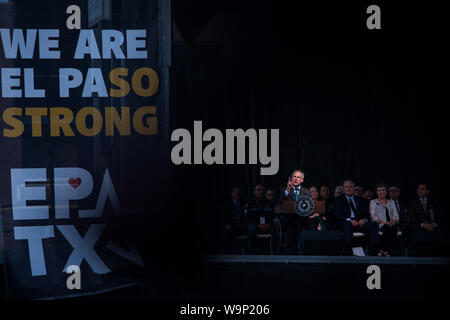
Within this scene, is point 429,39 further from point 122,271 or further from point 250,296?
point 122,271

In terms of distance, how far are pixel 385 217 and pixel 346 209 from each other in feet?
1.60

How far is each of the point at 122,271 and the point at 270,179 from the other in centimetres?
591

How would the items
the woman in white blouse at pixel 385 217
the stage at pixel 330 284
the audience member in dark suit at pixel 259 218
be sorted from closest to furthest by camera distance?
1. the stage at pixel 330 284
2. the woman in white blouse at pixel 385 217
3. the audience member in dark suit at pixel 259 218

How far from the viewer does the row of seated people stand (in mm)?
6711

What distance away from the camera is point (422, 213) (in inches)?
267

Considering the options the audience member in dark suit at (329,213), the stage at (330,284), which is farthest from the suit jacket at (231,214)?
the stage at (330,284)

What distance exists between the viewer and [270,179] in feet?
29.4

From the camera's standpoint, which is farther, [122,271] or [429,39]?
[429,39]

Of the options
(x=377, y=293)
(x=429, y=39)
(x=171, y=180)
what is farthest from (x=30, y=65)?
(x=429, y=39)

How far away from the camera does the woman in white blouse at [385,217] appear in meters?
6.72

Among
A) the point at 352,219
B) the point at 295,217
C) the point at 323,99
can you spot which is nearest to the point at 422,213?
the point at 352,219

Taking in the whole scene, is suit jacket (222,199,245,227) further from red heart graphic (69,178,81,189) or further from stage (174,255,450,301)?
red heart graphic (69,178,81,189)

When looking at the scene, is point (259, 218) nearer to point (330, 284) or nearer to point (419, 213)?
point (419, 213)

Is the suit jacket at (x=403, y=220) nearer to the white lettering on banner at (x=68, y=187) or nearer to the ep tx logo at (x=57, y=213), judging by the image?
the ep tx logo at (x=57, y=213)
